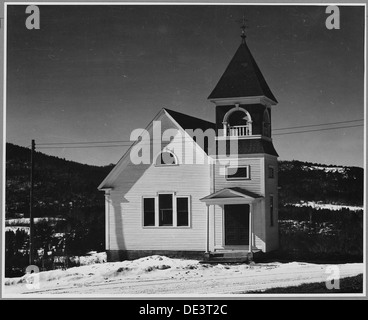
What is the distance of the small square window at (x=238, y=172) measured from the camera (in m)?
15.1

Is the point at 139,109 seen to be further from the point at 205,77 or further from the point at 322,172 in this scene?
the point at 322,172

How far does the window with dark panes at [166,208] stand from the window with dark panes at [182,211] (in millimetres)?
136

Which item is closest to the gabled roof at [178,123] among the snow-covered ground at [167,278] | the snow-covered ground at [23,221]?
the snow-covered ground at [23,221]

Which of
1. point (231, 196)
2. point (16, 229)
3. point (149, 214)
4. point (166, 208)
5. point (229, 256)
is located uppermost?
point (231, 196)

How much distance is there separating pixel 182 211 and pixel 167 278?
4.15 feet

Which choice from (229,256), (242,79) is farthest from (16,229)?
(242,79)

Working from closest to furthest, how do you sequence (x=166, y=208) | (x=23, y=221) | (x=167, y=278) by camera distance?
(x=167, y=278) < (x=23, y=221) < (x=166, y=208)

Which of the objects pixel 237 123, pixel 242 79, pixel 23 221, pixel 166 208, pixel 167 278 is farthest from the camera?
pixel 166 208

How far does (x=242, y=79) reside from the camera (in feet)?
49.3

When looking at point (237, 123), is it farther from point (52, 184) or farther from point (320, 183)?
point (52, 184)

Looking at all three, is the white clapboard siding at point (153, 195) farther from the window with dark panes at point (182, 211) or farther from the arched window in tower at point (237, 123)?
the arched window in tower at point (237, 123)
